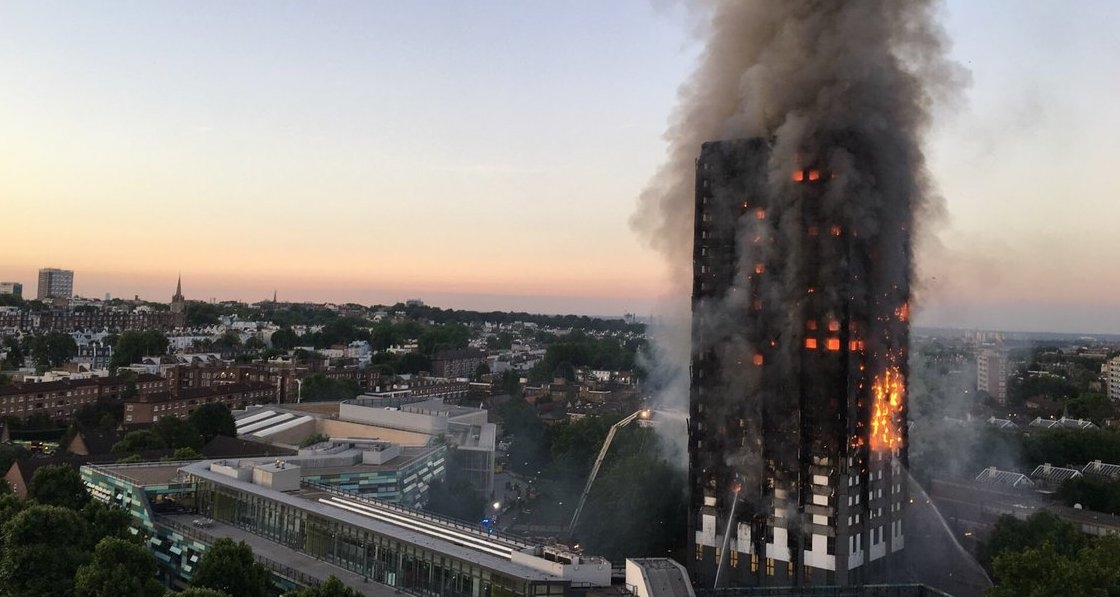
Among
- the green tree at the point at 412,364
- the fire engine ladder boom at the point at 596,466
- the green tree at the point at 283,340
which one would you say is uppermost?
the green tree at the point at 283,340

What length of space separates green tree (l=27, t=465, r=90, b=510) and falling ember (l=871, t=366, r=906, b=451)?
4038cm

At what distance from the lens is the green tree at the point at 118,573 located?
99.3 ft

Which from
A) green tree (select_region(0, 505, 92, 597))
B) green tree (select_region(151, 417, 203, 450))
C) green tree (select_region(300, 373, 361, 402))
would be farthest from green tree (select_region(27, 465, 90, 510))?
green tree (select_region(300, 373, 361, 402))

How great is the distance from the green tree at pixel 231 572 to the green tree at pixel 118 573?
7.00 ft

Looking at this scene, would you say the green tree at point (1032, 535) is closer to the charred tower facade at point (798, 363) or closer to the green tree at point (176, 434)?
the charred tower facade at point (798, 363)

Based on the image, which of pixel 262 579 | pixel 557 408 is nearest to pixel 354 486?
pixel 262 579

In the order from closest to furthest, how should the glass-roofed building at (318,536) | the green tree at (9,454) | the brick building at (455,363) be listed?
the glass-roofed building at (318,536)
the green tree at (9,454)
the brick building at (455,363)

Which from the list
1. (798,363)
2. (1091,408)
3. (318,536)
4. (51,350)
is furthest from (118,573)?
(51,350)

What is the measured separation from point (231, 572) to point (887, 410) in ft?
106

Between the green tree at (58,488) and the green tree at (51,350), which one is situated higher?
the green tree at (51,350)

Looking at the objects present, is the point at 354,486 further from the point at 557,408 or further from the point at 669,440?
the point at 557,408

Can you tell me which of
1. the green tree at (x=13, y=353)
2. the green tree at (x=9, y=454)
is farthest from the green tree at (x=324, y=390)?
the green tree at (x=13, y=353)

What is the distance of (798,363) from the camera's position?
43.3 meters

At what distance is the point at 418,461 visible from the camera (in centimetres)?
5575
